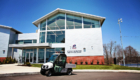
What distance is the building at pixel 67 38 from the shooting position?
22.2 metres

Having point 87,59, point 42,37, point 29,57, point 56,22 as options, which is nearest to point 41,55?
point 29,57

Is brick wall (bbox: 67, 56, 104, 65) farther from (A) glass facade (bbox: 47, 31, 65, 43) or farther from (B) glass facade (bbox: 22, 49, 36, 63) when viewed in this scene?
(B) glass facade (bbox: 22, 49, 36, 63)

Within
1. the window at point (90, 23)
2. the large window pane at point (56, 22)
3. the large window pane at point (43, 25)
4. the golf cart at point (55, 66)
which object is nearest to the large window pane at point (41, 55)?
the large window pane at point (43, 25)

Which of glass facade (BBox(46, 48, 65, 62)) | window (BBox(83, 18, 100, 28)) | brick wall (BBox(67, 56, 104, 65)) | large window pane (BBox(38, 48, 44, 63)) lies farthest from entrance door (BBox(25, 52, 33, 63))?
window (BBox(83, 18, 100, 28))

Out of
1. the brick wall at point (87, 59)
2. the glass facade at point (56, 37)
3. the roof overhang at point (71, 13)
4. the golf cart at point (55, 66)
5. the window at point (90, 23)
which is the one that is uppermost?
the roof overhang at point (71, 13)

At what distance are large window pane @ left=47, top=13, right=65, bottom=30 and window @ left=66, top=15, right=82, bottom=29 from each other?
1305mm

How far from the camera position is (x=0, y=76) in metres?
7.99

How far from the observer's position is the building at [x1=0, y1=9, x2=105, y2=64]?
2219cm

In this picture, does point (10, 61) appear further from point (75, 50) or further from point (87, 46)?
point (87, 46)

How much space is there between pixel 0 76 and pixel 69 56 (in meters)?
15.6

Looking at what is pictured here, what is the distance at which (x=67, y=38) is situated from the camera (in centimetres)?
2359

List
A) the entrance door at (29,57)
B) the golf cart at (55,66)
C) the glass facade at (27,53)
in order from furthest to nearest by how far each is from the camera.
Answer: the glass facade at (27,53)
the entrance door at (29,57)
the golf cart at (55,66)

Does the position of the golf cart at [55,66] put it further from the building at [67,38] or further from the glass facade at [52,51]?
the glass facade at [52,51]

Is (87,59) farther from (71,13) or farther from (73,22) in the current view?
(71,13)
